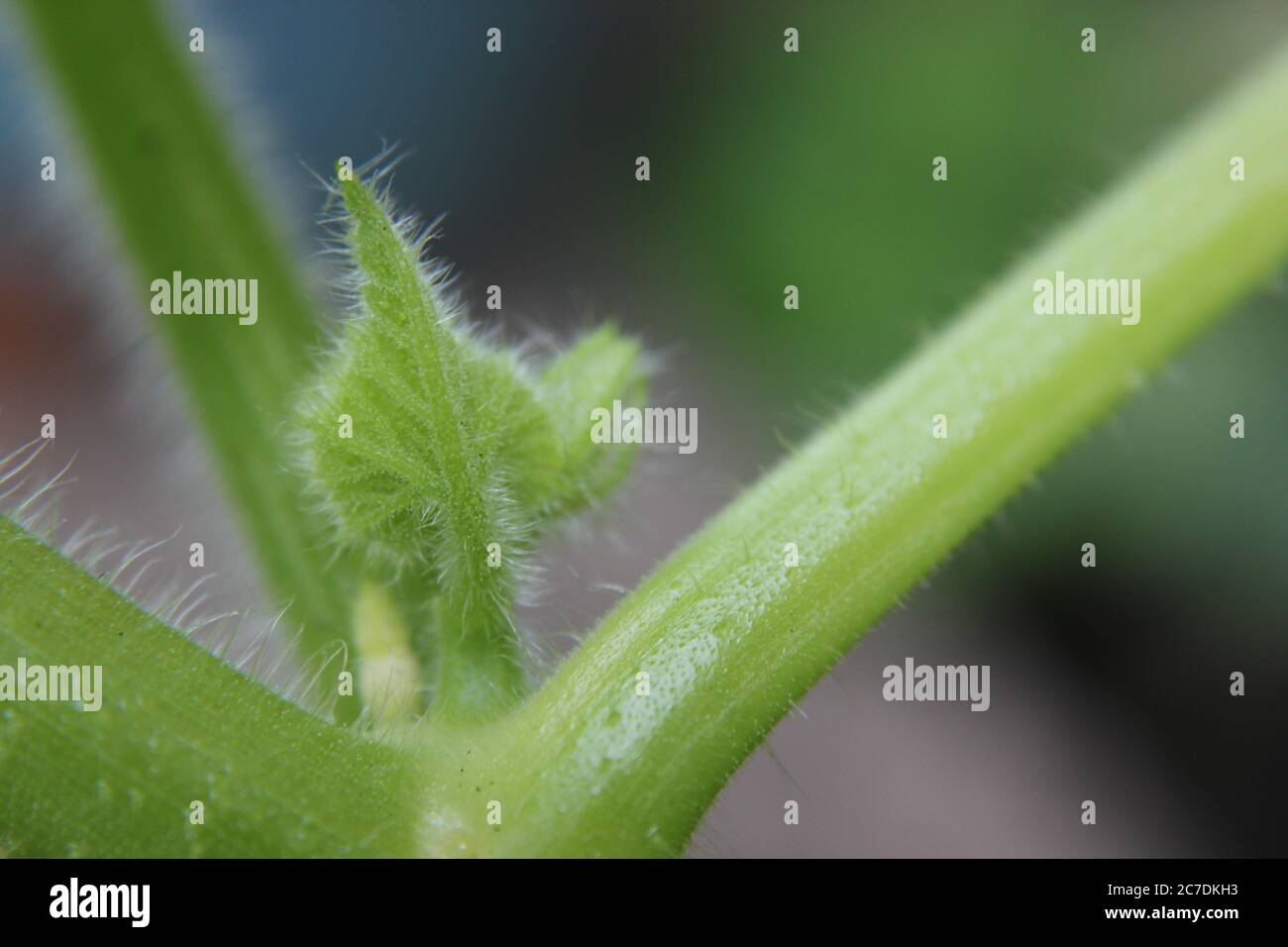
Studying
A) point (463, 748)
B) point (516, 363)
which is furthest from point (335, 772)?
point (516, 363)

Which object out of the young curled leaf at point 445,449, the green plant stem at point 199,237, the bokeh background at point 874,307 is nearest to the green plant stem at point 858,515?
the young curled leaf at point 445,449

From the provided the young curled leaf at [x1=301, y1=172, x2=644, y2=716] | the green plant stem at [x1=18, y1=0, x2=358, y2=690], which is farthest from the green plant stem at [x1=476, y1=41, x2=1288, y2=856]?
the green plant stem at [x1=18, y1=0, x2=358, y2=690]

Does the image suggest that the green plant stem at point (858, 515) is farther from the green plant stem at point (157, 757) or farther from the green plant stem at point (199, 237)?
the green plant stem at point (199, 237)

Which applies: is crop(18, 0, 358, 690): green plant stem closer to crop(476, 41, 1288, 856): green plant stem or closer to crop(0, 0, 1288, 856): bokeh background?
crop(476, 41, 1288, 856): green plant stem

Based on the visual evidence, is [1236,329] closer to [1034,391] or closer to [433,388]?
[1034,391]

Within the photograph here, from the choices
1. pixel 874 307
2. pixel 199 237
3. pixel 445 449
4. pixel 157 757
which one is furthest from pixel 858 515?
pixel 874 307

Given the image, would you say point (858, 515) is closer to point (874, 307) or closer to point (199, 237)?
point (199, 237)
